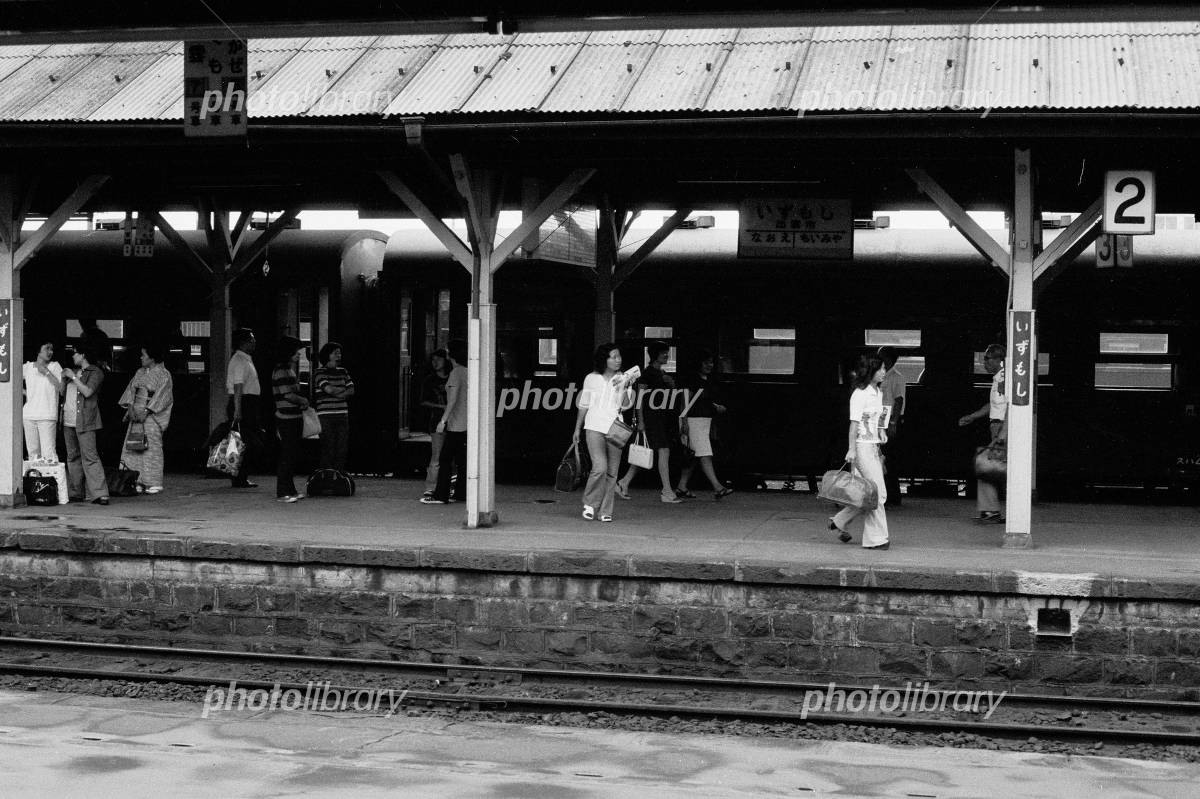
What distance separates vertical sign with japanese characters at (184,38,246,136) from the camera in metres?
10.6

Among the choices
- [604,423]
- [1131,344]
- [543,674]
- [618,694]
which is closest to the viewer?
[618,694]

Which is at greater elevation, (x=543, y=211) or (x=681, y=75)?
(x=681, y=75)

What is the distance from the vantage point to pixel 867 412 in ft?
35.3

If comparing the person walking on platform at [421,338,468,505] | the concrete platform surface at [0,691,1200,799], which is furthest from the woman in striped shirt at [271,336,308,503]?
the concrete platform surface at [0,691,1200,799]

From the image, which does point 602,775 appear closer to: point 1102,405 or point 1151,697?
point 1151,697

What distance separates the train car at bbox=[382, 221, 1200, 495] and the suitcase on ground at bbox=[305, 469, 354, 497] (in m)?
2.26

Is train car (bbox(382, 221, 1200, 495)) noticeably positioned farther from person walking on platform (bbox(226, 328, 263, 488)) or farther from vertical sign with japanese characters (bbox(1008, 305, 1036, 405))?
vertical sign with japanese characters (bbox(1008, 305, 1036, 405))

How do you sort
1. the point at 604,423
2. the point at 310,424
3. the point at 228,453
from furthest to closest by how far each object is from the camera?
the point at 228,453, the point at 310,424, the point at 604,423

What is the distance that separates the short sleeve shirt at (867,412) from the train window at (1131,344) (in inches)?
194

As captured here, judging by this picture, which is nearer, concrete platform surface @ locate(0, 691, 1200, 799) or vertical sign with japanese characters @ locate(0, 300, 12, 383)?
concrete platform surface @ locate(0, 691, 1200, 799)

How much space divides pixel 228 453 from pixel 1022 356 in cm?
774

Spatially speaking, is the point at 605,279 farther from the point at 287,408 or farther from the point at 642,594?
the point at 642,594

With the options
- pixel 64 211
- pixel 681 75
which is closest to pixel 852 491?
pixel 681 75

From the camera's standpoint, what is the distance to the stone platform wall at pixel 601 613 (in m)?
9.20
